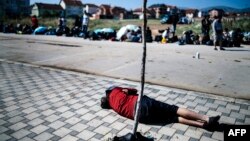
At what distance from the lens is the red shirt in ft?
14.9

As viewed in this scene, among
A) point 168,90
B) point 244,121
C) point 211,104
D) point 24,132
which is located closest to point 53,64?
point 168,90

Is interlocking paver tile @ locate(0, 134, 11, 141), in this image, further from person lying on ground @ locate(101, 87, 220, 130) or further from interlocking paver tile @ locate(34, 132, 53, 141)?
person lying on ground @ locate(101, 87, 220, 130)

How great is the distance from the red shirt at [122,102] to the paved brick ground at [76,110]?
0.48 feet

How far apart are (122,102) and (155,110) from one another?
2.12 ft

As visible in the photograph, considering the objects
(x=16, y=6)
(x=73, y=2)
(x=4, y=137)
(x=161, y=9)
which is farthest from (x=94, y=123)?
(x=73, y=2)

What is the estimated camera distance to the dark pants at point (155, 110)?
4.35 metres

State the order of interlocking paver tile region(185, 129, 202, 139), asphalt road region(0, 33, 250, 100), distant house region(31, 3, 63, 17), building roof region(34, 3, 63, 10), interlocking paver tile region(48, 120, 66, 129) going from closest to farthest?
interlocking paver tile region(185, 129, 202, 139) < interlocking paver tile region(48, 120, 66, 129) < asphalt road region(0, 33, 250, 100) < distant house region(31, 3, 63, 17) < building roof region(34, 3, 63, 10)

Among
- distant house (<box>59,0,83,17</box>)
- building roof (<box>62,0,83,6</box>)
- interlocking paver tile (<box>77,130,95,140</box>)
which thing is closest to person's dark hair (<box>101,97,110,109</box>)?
interlocking paver tile (<box>77,130,95,140</box>)

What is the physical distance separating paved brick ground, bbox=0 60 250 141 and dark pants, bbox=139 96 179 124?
173 mm

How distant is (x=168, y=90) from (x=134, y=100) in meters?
2.11

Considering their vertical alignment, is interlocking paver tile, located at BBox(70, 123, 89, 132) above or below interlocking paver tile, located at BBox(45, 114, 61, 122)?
below

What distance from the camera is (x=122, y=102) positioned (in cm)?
468

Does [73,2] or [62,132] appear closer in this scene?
[62,132]

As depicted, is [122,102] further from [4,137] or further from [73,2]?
[73,2]
